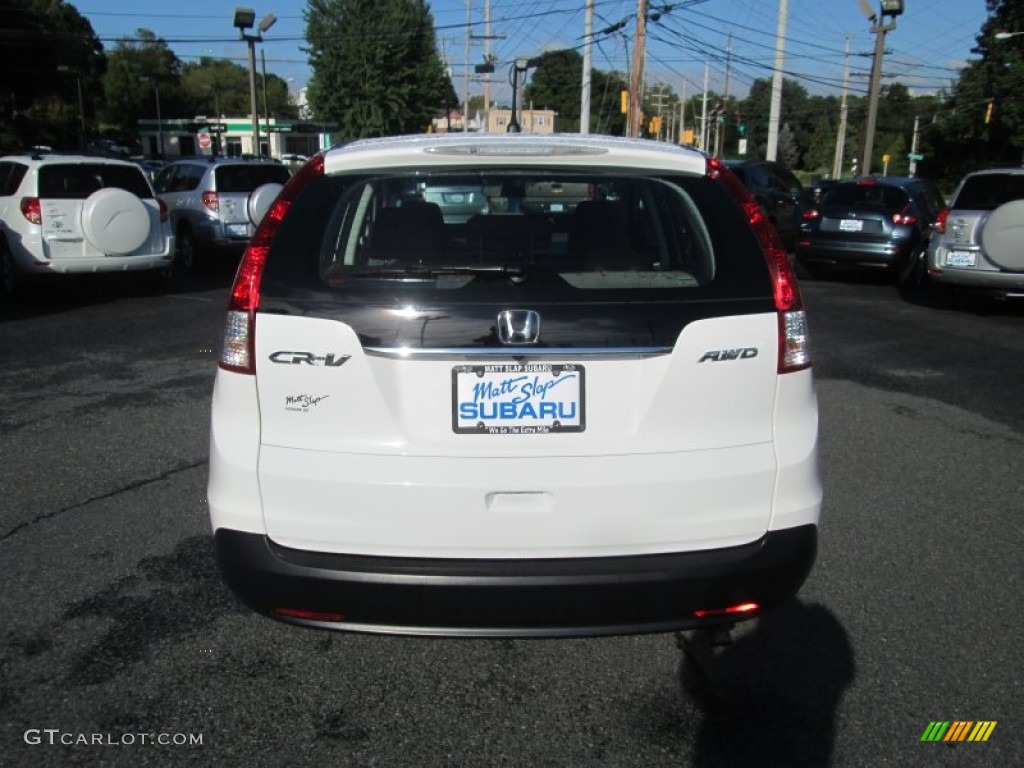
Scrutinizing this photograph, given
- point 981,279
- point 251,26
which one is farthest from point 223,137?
point 981,279

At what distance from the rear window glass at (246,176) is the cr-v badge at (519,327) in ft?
39.8

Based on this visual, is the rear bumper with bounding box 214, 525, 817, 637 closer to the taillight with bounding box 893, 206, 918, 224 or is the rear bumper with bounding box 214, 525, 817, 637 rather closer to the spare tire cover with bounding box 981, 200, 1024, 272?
the spare tire cover with bounding box 981, 200, 1024, 272

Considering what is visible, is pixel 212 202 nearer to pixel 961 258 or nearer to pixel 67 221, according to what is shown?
pixel 67 221

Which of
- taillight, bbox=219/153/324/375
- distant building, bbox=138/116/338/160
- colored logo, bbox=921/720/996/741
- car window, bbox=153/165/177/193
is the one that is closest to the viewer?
taillight, bbox=219/153/324/375

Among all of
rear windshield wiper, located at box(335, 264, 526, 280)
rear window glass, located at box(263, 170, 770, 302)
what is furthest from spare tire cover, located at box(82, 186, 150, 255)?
rear windshield wiper, located at box(335, 264, 526, 280)

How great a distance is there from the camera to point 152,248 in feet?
35.6

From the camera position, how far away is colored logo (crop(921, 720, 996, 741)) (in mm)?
2656

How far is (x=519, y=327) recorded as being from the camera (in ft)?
7.93

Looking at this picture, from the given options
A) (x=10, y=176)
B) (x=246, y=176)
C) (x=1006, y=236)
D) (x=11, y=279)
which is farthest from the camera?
(x=246, y=176)

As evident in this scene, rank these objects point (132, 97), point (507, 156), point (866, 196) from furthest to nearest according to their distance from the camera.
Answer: point (132, 97) → point (866, 196) → point (507, 156)

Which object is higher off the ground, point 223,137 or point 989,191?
point 223,137

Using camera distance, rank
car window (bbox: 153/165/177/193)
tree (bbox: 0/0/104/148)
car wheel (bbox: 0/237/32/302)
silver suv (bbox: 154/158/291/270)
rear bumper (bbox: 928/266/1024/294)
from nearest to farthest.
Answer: rear bumper (bbox: 928/266/1024/294) → car wheel (bbox: 0/237/32/302) → silver suv (bbox: 154/158/291/270) → car window (bbox: 153/165/177/193) → tree (bbox: 0/0/104/148)

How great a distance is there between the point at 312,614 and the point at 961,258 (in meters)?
9.65

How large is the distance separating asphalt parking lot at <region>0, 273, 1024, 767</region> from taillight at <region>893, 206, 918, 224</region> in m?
8.14
